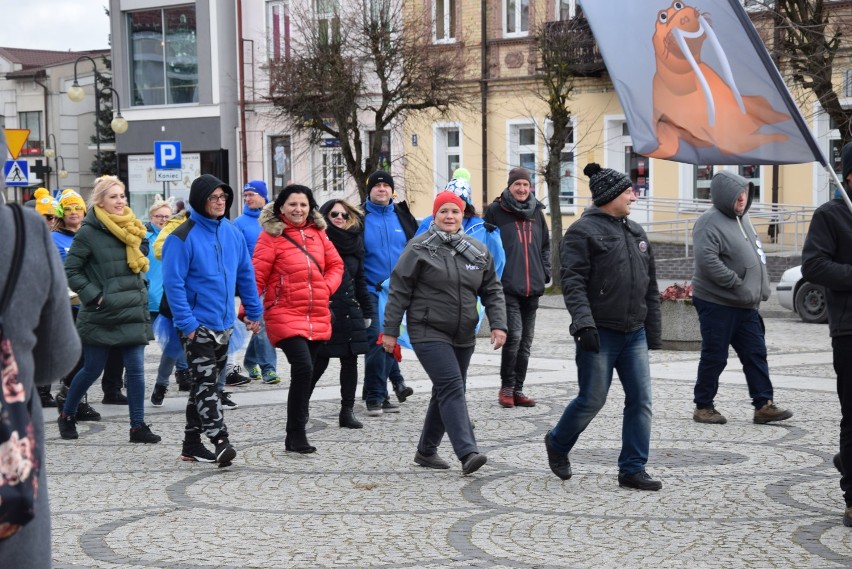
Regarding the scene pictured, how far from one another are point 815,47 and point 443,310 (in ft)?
47.6

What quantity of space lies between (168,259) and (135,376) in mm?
1290

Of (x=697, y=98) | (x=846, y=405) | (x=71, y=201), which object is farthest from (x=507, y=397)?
(x=846, y=405)

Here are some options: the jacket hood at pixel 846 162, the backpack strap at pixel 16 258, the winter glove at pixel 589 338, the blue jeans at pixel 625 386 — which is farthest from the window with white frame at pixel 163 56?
the backpack strap at pixel 16 258

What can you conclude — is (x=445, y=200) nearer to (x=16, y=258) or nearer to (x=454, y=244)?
(x=454, y=244)

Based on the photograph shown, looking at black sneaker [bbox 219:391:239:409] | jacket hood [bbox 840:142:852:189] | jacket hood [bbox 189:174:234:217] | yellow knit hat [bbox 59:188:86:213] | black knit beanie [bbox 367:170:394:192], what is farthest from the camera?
black sneaker [bbox 219:391:239:409]

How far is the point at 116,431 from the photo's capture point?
10055mm

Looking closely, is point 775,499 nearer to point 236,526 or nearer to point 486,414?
point 236,526

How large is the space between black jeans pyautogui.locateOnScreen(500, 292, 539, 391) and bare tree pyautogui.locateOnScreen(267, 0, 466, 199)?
729 inches

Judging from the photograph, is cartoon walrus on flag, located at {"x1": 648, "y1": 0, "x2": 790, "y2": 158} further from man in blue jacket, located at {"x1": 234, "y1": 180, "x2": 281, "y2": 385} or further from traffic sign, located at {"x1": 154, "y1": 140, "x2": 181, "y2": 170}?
traffic sign, located at {"x1": 154, "y1": 140, "x2": 181, "y2": 170}

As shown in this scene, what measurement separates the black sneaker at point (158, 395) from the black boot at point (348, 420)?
6.89ft

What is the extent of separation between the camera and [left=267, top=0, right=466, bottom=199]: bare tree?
30.0 metres

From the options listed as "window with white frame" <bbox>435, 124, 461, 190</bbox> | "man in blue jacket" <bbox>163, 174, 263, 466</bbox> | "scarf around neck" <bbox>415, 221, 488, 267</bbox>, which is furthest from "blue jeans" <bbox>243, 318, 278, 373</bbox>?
"window with white frame" <bbox>435, 124, 461, 190</bbox>

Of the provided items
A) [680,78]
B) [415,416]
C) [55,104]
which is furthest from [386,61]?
[55,104]

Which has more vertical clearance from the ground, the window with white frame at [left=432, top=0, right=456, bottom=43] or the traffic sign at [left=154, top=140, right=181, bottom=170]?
the window with white frame at [left=432, top=0, right=456, bottom=43]
